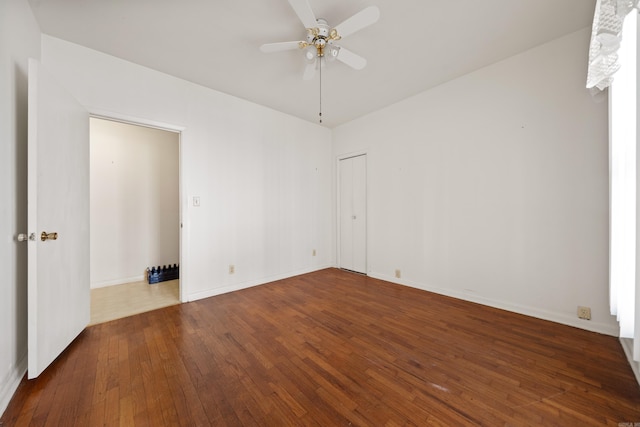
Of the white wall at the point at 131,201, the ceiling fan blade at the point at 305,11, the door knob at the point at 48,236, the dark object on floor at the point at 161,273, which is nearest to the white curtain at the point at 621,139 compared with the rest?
the ceiling fan blade at the point at 305,11

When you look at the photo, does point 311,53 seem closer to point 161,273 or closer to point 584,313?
point 584,313

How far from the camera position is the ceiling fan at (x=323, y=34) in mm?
1606

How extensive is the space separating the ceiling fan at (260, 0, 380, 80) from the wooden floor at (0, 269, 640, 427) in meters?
2.41

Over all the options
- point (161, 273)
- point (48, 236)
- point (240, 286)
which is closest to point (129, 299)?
point (161, 273)

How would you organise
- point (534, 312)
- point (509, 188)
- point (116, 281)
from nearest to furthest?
1. point (534, 312)
2. point (509, 188)
3. point (116, 281)

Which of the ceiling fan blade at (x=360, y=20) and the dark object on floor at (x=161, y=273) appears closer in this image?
the ceiling fan blade at (x=360, y=20)

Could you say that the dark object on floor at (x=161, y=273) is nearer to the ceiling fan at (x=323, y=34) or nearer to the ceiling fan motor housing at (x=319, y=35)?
the ceiling fan at (x=323, y=34)

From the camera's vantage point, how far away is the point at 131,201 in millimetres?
3773

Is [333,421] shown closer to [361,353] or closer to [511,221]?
[361,353]

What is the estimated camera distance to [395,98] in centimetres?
341

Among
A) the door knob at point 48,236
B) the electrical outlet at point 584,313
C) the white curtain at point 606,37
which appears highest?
the white curtain at point 606,37

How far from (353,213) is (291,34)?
9.25 ft

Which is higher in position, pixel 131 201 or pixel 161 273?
pixel 131 201

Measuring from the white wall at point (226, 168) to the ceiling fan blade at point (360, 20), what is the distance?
208 cm
